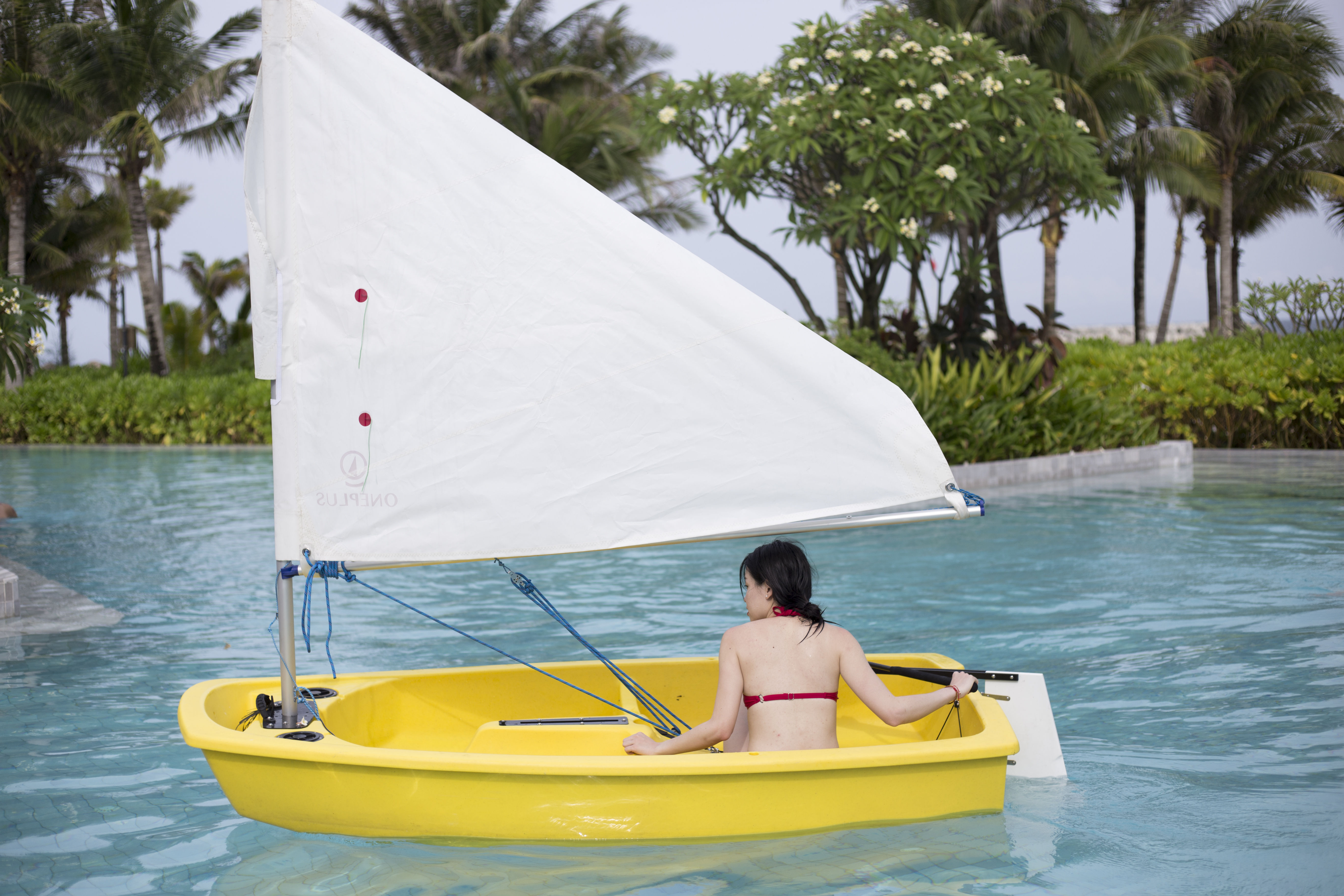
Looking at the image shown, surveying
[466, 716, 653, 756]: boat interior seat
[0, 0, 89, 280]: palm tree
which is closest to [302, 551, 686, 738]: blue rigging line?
[466, 716, 653, 756]: boat interior seat

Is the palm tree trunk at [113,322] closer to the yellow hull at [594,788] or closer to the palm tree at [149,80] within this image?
the palm tree at [149,80]

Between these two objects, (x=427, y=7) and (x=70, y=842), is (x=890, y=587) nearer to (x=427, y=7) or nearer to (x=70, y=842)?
(x=70, y=842)

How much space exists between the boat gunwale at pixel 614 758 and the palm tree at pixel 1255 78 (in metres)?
31.6

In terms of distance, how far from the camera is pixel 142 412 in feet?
84.9

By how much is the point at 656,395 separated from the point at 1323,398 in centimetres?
1644

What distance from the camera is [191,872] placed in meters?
3.64

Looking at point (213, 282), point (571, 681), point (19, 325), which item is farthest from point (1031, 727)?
point (213, 282)

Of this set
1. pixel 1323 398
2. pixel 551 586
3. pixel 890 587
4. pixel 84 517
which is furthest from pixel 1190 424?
pixel 84 517

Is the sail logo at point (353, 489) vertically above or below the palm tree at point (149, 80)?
below

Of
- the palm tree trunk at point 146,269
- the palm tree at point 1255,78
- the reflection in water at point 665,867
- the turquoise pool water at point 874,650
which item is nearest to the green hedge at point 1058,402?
the turquoise pool water at point 874,650

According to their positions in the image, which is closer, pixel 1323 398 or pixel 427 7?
pixel 1323 398

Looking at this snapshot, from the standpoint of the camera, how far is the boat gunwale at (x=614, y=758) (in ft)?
10.9

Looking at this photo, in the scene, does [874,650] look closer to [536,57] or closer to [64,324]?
[536,57]

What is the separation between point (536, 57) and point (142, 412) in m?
15.3
